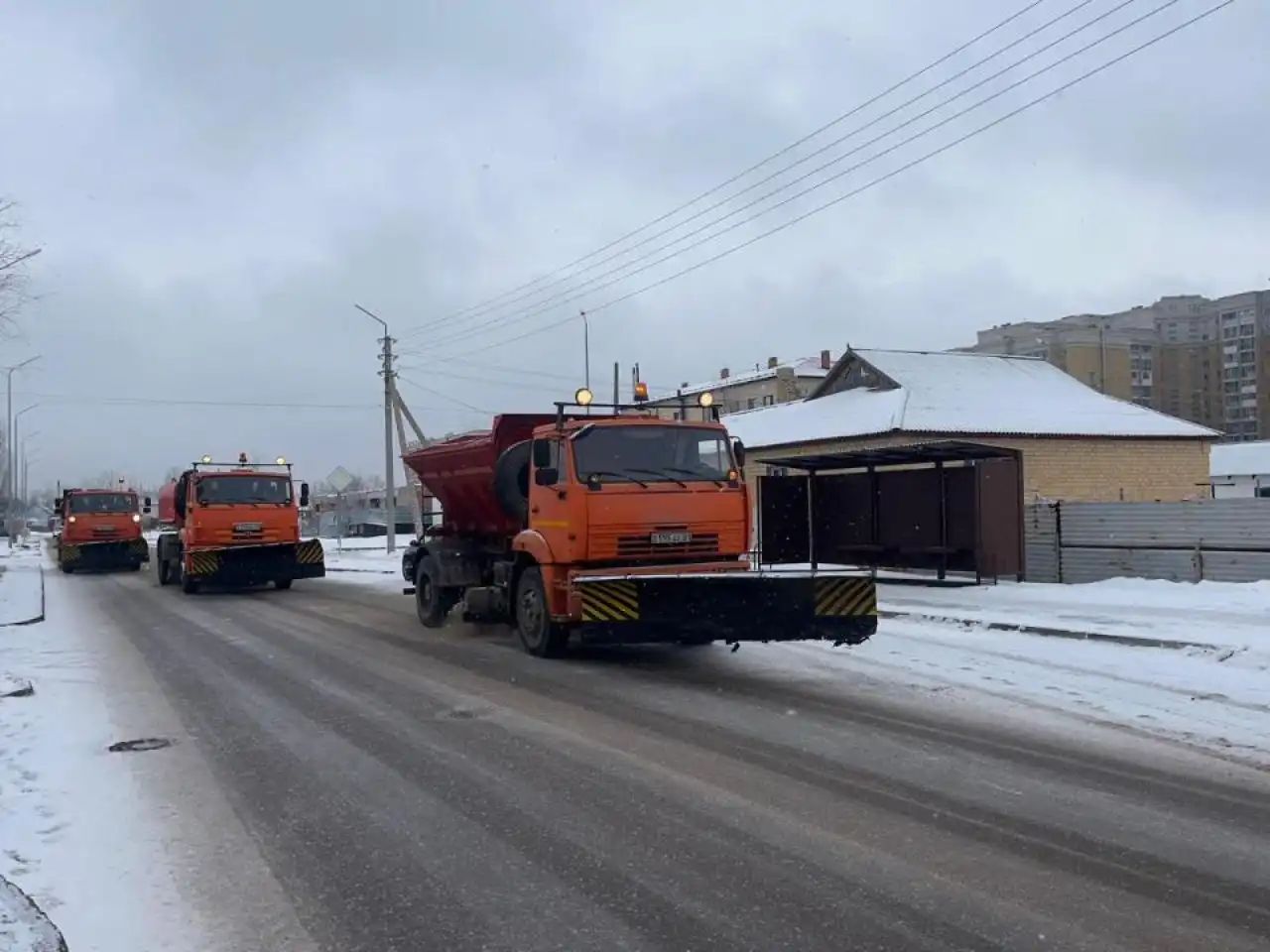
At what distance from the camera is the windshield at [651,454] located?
12.2m

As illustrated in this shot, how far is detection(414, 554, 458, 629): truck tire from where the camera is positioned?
16250 millimetres

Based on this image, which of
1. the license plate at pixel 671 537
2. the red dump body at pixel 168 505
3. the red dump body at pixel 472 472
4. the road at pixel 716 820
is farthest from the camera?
the red dump body at pixel 168 505

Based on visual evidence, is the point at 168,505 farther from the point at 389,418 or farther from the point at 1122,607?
the point at 1122,607

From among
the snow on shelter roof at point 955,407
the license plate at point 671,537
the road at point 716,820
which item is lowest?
the road at point 716,820

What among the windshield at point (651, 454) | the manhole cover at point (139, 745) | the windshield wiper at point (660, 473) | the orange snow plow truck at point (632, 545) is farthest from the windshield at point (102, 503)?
the manhole cover at point (139, 745)

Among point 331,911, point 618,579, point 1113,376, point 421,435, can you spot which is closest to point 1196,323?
point 1113,376

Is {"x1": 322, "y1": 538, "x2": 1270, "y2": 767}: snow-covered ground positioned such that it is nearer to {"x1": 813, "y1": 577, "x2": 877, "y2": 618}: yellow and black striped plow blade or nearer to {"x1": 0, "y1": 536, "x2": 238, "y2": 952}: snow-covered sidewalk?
{"x1": 813, "y1": 577, "x2": 877, "y2": 618}: yellow and black striped plow blade

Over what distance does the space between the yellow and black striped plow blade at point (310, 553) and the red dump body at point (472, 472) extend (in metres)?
7.23

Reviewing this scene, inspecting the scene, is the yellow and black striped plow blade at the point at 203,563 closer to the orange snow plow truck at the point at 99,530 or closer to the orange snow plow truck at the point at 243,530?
the orange snow plow truck at the point at 243,530

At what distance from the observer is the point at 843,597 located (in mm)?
11289

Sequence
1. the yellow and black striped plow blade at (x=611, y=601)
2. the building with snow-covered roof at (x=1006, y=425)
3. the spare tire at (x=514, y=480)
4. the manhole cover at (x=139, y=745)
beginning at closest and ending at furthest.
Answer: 1. the manhole cover at (x=139, y=745)
2. the yellow and black striped plow blade at (x=611, y=601)
3. the spare tire at (x=514, y=480)
4. the building with snow-covered roof at (x=1006, y=425)

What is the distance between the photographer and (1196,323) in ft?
327

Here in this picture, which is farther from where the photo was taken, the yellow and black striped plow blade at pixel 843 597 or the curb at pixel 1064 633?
the curb at pixel 1064 633

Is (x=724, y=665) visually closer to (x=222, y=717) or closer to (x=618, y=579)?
(x=618, y=579)
